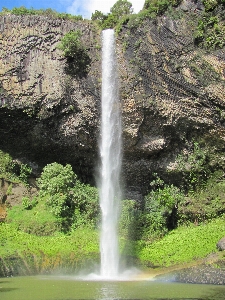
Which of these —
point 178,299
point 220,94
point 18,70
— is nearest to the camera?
point 178,299

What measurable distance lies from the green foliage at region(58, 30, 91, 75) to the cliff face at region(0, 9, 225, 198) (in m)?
0.32

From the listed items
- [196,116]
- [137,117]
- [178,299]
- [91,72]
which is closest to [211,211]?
[196,116]

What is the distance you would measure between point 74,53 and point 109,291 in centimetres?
1377

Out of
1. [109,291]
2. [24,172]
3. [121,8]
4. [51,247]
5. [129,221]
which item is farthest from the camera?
[121,8]

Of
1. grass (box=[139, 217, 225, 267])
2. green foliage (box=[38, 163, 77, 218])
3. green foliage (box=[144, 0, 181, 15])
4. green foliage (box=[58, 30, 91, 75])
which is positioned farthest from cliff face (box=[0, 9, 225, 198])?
grass (box=[139, 217, 225, 267])

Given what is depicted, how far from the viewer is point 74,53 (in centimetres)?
2036

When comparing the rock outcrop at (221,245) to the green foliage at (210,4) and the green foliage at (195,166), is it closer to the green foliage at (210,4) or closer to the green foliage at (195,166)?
the green foliage at (195,166)

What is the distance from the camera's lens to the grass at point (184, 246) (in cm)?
Answer: 1564

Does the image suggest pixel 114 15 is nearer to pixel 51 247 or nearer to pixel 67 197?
pixel 67 197

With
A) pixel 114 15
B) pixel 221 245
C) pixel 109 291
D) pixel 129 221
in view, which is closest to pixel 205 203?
pixel 129 221

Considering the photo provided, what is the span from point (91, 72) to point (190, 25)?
230 inches

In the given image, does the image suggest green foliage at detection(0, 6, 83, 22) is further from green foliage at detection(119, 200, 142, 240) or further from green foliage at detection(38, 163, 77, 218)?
green foliage at detection(119, 200, 142, 240)

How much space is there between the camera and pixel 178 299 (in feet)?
28.4

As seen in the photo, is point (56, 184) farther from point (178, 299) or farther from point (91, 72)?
point (178, 299)
